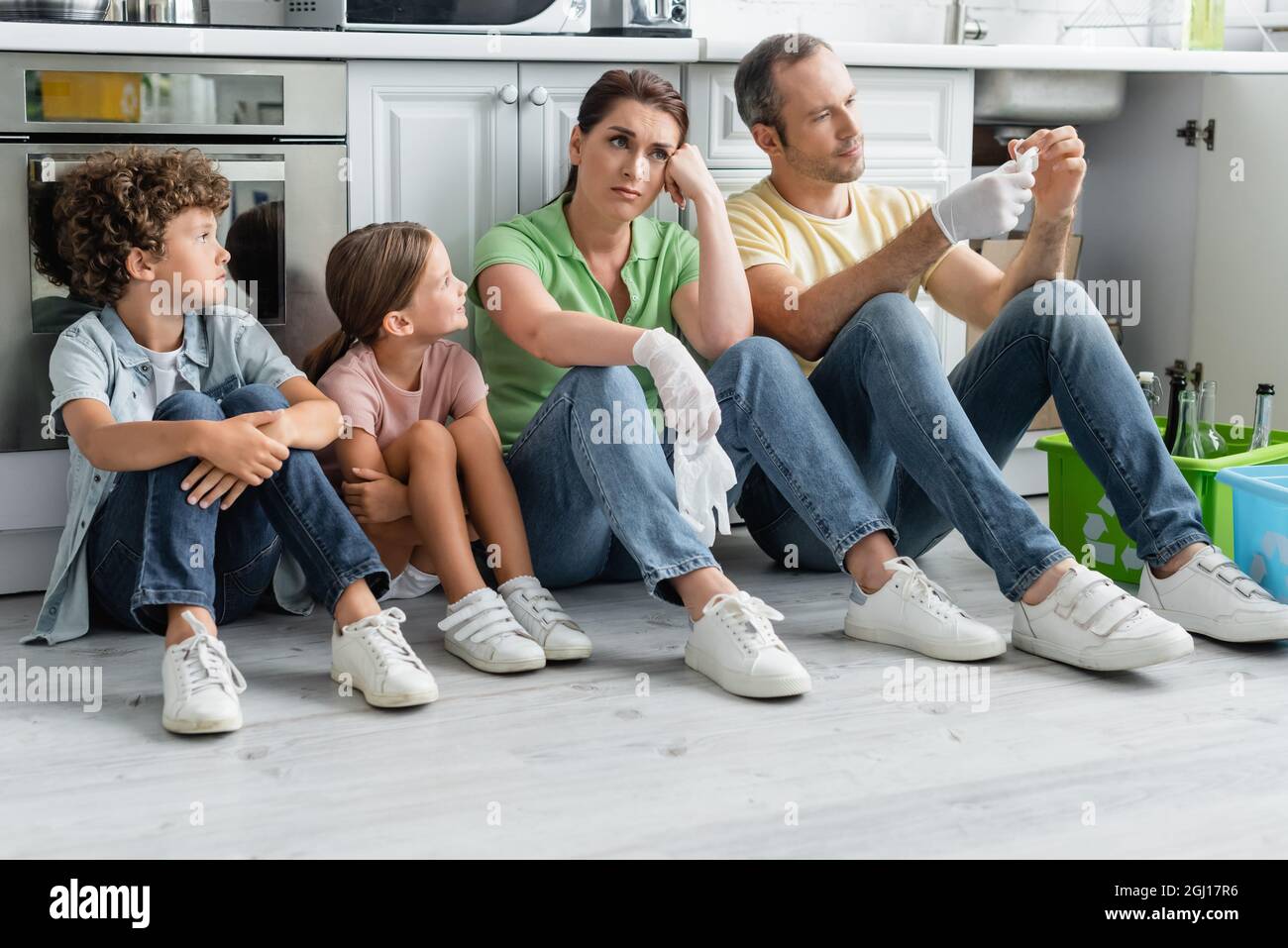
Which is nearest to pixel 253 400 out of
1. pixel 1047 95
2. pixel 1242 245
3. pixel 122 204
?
pixel 122 204

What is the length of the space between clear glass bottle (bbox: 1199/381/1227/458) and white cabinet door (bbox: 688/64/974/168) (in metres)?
0.63

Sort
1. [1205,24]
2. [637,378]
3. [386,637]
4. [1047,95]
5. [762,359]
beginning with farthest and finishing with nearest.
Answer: [1205,24], [1047,95], [637,378], [762,359], [386,637]

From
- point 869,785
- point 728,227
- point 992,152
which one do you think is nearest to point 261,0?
point 728,227

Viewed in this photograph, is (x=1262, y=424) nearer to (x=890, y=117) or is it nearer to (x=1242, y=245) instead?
(x=1242, y=245)

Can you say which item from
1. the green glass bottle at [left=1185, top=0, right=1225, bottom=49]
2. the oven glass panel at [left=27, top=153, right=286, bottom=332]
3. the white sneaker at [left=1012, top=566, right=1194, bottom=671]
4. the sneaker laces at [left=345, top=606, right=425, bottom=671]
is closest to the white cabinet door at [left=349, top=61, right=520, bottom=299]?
the oven glass panel at [left=27, top=153, right=286, bottom=332]

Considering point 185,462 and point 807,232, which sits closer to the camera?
point 185,462

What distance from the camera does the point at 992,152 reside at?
316cm

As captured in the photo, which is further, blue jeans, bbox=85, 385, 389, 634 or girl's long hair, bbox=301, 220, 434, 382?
girl's long hair, bbox=301, 220, 434, 382

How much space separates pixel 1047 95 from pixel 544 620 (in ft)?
5.00

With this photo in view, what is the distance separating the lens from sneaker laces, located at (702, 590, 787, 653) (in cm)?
179

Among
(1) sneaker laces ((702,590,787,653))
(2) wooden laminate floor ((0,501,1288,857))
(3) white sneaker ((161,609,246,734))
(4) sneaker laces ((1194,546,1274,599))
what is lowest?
(2) wooden laminate floor ((0,501,1288,857))

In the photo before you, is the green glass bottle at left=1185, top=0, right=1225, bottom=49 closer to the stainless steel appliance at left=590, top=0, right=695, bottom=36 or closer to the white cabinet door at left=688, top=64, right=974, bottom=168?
the white cabinet door at left=688, top=64, right=974, bottom=168

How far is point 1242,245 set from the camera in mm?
2832

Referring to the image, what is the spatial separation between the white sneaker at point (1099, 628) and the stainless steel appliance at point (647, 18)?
1.24m
